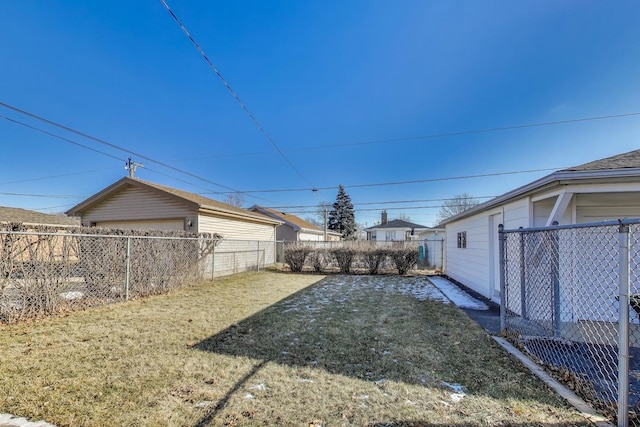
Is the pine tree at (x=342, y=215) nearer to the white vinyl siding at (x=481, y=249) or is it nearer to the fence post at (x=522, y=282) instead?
the white vinyl siding at (x=481, y=249)

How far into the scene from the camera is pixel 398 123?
13570 mm

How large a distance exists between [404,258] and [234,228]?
7.80 metres

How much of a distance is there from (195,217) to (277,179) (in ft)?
46.4

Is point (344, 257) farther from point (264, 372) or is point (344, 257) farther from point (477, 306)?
point (264, 372)

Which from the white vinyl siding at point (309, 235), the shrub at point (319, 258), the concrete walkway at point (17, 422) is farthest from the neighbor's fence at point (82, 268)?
the white vinyl siding at point (309, 235)

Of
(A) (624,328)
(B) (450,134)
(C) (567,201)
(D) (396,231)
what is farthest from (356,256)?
(D) (396,231)

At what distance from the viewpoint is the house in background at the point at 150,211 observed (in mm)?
10125

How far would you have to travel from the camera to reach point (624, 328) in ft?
6.13

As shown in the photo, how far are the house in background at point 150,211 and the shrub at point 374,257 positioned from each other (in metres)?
6.12

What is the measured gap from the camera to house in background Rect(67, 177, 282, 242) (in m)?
10.1

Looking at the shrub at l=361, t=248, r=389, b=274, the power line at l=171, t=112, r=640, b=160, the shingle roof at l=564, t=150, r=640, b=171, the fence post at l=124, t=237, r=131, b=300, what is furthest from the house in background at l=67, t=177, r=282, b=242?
the shingle roof at l=564, t=150, r=640, b=171

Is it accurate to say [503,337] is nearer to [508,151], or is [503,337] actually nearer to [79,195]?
[508,151]

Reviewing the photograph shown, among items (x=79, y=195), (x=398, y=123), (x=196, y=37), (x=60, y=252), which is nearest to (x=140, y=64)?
(x=196, y=37)


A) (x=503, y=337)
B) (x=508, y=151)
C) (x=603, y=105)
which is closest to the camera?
(x=503, y=337)
